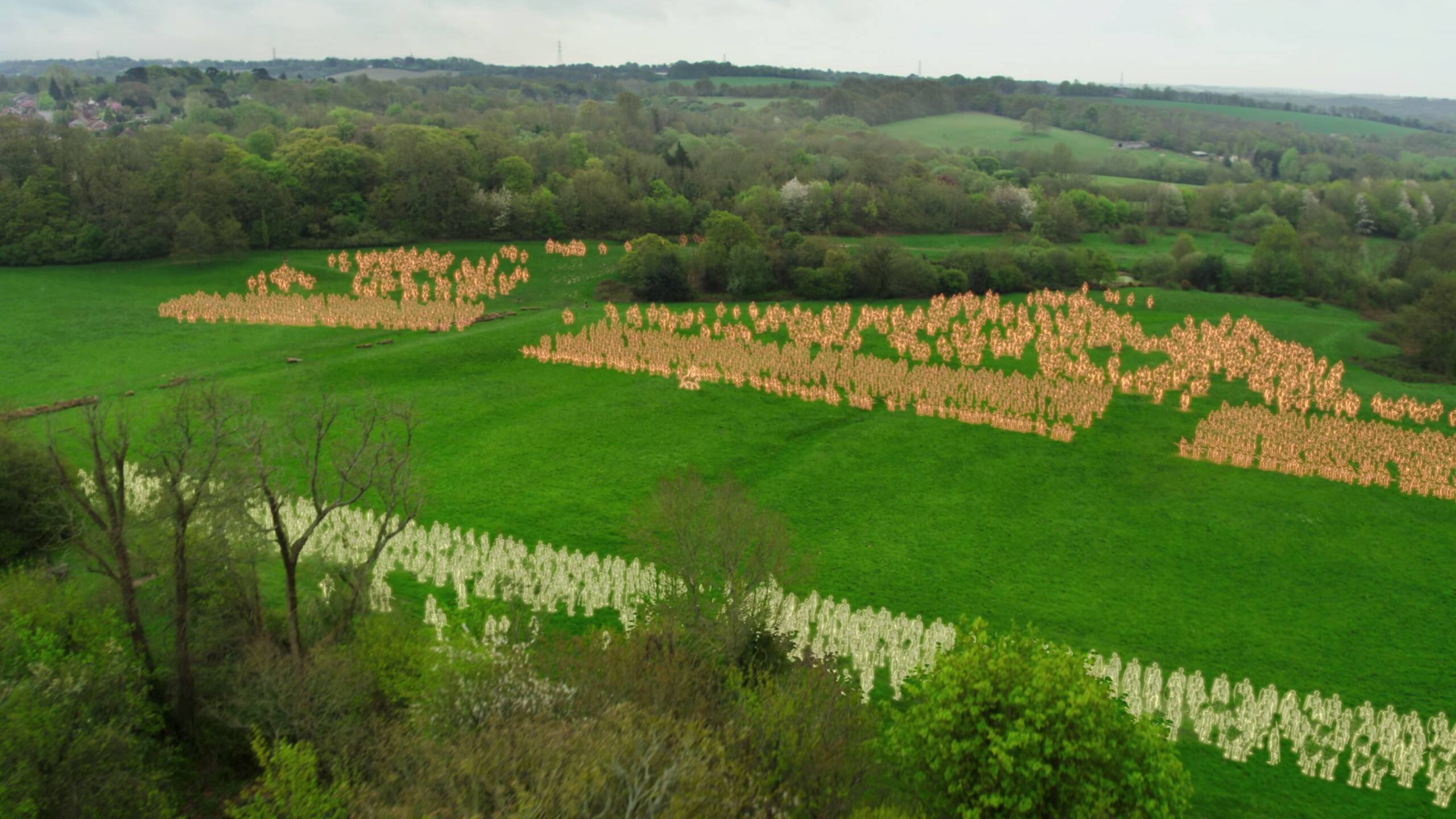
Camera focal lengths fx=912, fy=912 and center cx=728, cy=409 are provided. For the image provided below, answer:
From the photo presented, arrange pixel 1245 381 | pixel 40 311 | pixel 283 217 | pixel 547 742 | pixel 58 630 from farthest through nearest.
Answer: pixel 283 217
pixel 40 311
pixel 1245 381
pixel 58 630
pixel 547 742

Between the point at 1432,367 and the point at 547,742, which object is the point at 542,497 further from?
the point at 1432,367

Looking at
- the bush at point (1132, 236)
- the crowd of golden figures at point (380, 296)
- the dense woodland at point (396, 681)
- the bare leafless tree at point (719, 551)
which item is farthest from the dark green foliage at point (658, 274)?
the bush at point (1132, 236)

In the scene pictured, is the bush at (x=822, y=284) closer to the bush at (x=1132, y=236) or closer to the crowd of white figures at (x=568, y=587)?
the bush at (x=1132, y=236)

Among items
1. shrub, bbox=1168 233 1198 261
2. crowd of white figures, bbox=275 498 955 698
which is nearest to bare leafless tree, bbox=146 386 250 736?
crowd of white figures, bbox=275 498 955 698

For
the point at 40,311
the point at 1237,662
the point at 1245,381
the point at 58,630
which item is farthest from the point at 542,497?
the point at 40,311

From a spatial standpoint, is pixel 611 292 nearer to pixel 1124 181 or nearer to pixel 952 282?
pixel 952 282

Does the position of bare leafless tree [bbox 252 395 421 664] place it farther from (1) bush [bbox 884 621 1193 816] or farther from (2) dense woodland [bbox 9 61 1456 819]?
(1) bush [bbox 884 621 1193 816]

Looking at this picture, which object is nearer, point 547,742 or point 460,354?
point 547,742
